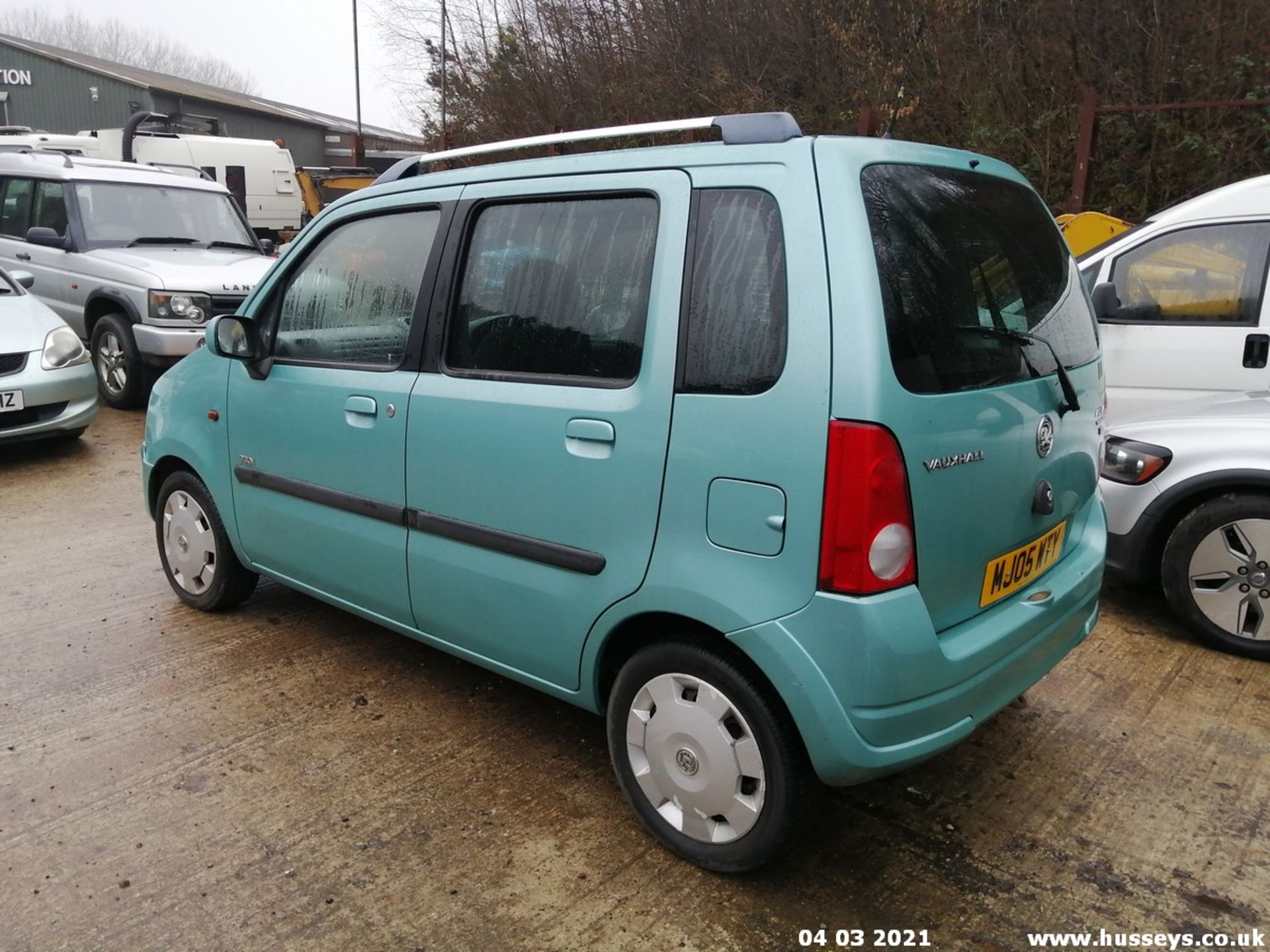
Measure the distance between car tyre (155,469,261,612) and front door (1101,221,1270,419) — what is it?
4355mm

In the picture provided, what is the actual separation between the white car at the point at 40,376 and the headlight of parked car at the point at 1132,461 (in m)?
6.40

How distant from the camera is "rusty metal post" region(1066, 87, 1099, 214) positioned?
9.08 m

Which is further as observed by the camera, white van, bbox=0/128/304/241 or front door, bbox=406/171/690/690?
white van, bbox=0/128/304/241

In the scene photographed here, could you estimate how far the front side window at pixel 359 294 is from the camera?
319 cm

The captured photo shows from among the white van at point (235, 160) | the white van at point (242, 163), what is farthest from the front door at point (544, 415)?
the white van at point (242, 163)

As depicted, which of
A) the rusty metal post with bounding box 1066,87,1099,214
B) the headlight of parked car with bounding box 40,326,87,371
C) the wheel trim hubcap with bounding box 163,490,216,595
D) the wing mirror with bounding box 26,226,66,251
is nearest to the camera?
the wheel trim hubcap with bounding box 163,490,216,595

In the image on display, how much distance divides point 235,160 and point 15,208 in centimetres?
1165

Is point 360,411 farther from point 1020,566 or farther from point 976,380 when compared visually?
point 1020,566

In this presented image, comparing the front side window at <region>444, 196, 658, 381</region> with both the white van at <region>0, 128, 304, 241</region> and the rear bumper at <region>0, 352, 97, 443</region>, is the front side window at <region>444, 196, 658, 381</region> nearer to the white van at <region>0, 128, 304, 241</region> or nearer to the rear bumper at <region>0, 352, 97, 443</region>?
the rear bumper at <region>0, 352, 97, 443</region>

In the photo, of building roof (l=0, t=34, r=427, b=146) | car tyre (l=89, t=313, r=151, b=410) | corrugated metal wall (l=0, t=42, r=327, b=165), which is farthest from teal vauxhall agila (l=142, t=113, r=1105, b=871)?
corrugated metal wall (l=0, t=42, r=327, b=165)

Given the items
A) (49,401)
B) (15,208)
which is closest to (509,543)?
(49,401)

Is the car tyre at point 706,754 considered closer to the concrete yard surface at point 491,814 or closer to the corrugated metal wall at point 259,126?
the concrete yard surface at point 491,814

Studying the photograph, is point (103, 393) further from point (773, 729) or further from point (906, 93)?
point (906, 93)

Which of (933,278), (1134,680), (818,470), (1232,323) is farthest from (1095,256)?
(818,470)
